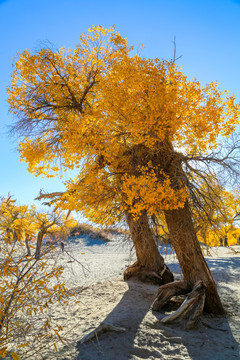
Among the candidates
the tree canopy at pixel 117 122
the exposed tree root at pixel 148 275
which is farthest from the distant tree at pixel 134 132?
the exposed tree root at pixel 148 275

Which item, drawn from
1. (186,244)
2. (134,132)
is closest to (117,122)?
(134,132)

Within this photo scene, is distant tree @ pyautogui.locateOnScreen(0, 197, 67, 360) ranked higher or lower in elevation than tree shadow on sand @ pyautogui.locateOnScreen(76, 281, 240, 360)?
higher

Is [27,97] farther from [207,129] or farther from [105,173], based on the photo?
[207,129]

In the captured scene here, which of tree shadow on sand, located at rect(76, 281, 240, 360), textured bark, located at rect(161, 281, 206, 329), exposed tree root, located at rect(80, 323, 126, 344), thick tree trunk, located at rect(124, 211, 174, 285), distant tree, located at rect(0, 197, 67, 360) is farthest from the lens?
thick tree trunk, located at rect(124, 211, 174, 285)

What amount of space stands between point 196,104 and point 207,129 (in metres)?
0.66

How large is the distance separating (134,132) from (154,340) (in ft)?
13.7

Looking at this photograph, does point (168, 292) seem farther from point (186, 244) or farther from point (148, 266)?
point (148, 266)

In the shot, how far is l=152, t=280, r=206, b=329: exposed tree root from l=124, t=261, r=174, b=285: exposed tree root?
2135 millimetres

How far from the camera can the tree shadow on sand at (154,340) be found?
12.7 feet

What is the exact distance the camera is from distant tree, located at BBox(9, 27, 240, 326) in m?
5.42

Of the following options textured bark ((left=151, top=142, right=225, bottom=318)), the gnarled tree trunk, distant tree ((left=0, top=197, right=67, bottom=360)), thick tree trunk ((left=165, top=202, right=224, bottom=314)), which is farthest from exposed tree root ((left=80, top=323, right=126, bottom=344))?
thick tree trunk ((left=165, top=202, right=224, bottom=314))

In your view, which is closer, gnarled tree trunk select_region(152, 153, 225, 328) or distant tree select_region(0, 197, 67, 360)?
distant tree select_region(0, 197, 67, 360)

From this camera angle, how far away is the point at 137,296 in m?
6.64

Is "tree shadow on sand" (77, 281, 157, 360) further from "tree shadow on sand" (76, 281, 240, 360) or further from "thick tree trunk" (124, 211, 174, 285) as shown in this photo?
"thick tree trunk" (124, 211, 174, 285)
